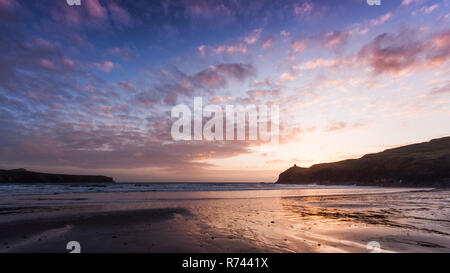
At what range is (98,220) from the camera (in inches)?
536

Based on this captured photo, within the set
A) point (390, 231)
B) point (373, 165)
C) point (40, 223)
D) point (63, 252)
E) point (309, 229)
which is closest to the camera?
point (63, 252)

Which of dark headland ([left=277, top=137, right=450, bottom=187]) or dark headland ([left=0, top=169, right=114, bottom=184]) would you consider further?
dark headland ([left=0, top=169, right=114, bottom=184])

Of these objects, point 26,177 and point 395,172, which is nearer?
point 395,172

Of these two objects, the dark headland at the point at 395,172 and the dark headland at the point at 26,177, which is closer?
the dark headland at the point at 395,172

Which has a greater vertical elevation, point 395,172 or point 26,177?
point 395,172

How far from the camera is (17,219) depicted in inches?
540
